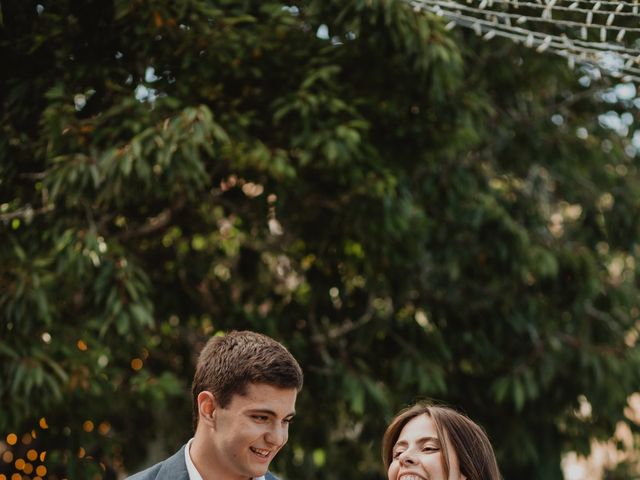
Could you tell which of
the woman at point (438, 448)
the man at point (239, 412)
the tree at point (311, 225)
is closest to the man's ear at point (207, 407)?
the man at point (239, 412)

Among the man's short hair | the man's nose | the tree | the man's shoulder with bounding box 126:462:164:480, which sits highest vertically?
the man's short hair

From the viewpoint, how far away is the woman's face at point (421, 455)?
3322 millimetres

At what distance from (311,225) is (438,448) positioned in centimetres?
353

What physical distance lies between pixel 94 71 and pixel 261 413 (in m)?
3.35

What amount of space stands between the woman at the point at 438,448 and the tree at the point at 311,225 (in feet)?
7.64

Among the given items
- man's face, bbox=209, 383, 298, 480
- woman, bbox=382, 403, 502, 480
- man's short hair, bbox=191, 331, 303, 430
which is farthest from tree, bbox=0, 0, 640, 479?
man's face, bbox=209, 383, 298, 480

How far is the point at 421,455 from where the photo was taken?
11.1 feet

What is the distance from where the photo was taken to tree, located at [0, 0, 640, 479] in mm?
5707

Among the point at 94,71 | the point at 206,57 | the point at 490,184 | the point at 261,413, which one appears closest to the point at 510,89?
the point at 490,184

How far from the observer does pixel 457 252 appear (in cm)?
734

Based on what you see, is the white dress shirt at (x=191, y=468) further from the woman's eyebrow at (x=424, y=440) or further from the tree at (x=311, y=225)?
the tree at (x=311, y=225)

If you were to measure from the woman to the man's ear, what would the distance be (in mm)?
646

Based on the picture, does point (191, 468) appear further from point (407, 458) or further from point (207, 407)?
point (407, 458)

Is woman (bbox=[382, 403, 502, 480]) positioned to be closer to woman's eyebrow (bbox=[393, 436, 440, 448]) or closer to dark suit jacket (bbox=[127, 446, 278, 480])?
woman's eyebrow (bbox=[393, 436, 440, 448])
